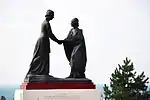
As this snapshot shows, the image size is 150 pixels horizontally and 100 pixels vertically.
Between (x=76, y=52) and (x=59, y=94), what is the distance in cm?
117

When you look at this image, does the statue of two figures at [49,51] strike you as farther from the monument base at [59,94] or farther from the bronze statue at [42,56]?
the monument base at [59,94]

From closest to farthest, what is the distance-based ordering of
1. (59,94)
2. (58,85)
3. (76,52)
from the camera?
(59,94), (58,85), (76,52)

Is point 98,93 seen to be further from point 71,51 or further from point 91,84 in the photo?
point 71,51

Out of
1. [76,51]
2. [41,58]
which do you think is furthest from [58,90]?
[76,51]

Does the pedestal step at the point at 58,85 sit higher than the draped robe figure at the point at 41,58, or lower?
lower

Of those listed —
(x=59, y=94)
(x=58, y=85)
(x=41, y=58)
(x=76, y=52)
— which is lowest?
(x=59, y=94)

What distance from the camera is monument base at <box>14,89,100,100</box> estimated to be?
29.3 feet

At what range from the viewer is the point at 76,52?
9.69 metres

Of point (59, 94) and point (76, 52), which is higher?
point (76, 52)

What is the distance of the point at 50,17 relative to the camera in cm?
968

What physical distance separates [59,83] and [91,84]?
0.79m

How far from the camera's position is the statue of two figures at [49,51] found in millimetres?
9422

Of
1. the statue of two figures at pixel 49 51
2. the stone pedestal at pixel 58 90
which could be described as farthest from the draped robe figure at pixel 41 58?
the stone pedestal at pixel 58 90

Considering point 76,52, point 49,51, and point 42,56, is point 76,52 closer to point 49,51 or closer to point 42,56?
point 49,51
